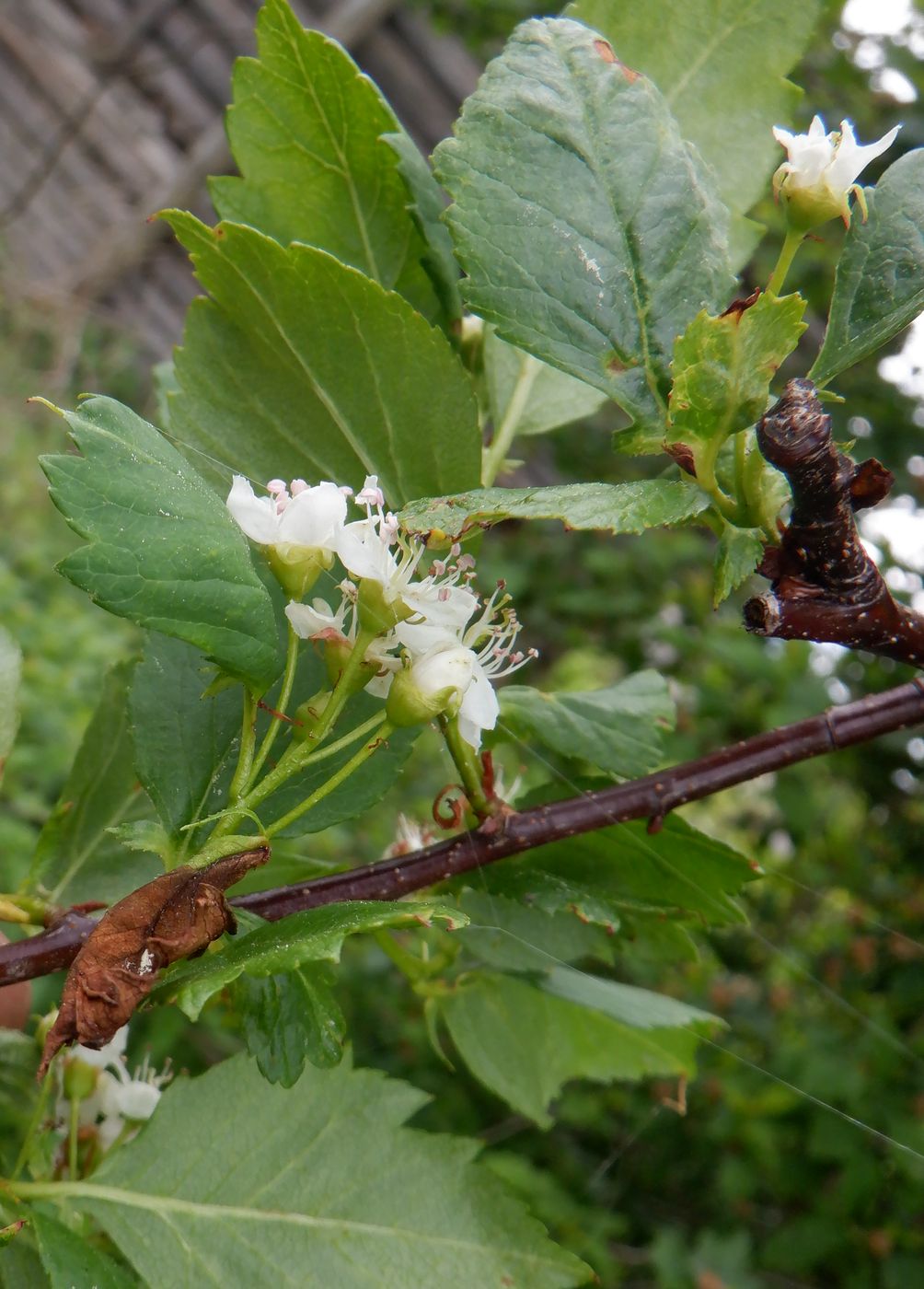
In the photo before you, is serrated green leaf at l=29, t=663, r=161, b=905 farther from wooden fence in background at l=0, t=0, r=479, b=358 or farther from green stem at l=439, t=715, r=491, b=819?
wooden fence in background at l=0, t=0, r=479, b=358

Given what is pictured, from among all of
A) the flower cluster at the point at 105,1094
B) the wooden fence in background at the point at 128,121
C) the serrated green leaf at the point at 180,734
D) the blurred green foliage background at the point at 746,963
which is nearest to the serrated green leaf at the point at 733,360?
the serrated green leaf at the point at 180,734

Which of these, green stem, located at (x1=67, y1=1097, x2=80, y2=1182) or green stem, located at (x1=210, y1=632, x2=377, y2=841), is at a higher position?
green stem, located at (x1=210, y1=632, x2=377, y2=841)

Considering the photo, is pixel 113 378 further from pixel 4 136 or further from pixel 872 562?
pixel 872 562

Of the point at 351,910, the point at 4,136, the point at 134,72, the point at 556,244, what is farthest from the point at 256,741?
the point at 4,136

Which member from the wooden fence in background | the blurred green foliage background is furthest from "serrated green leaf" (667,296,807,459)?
the wooden fence in background

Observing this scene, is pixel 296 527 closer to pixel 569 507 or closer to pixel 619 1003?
pixel 569 507

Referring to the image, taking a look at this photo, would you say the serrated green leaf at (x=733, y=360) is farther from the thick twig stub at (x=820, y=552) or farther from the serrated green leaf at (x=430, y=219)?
the serrated green leaf at (x=430, y=219)
